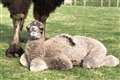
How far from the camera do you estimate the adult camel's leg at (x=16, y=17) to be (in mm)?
6820

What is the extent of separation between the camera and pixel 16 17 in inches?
278

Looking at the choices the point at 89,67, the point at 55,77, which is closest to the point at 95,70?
the point at 89,67

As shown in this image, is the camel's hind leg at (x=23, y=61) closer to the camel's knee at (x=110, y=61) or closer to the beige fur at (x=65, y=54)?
the beige fur at (x=65, y=54)

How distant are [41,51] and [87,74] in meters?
0.63

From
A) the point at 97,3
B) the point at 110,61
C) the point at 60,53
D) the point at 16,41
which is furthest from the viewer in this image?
the point at 97,3

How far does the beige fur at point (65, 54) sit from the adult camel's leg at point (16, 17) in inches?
26.4

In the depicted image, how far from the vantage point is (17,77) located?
5566 millimetres

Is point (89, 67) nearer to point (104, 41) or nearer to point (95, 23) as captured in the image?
point (104, 41)

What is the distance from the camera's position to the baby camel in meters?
5.84

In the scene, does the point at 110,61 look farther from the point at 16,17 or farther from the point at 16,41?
the point at 16,17

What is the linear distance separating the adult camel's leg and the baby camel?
25.1 inches

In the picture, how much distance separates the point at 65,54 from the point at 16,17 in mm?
1385

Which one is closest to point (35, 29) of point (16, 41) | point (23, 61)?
point (23, 61)

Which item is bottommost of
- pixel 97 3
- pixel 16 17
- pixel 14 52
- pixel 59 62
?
pixel 97 3
